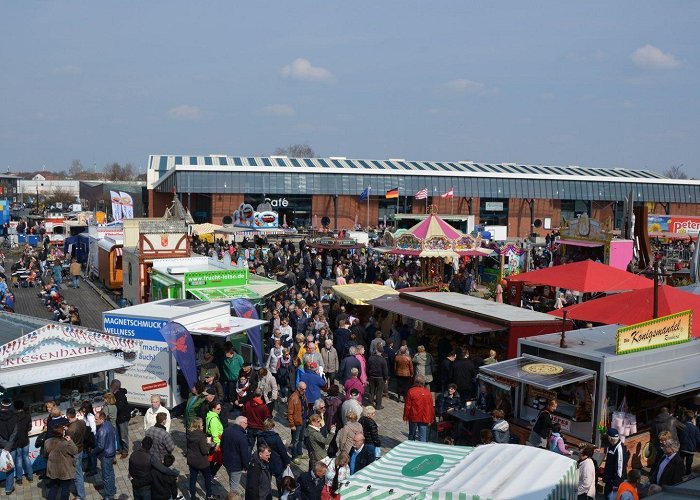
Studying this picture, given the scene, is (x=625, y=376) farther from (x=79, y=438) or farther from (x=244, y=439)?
(x=79, y=438)

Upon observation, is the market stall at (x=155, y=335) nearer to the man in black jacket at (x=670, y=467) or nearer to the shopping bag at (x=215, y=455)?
the shopping bag at (x=215, y=455)

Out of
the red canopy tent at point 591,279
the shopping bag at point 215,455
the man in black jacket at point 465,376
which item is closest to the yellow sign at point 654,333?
the man in black jacket at point 465,376

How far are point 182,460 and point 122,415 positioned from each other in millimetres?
1091

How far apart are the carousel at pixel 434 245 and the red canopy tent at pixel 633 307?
37.7 ft

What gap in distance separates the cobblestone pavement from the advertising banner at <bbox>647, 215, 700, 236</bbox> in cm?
3368

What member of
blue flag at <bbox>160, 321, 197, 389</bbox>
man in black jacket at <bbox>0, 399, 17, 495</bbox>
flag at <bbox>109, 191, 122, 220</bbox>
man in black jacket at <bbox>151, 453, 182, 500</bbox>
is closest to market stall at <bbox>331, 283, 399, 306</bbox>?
blue flag at <bbox>160, 321, 197, 389</bbox>

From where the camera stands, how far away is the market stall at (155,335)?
11.2m

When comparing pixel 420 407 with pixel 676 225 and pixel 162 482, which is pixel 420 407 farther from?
pixel 676 225

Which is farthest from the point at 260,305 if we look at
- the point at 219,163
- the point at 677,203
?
the point at 677,203

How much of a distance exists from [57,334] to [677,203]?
6012 cm

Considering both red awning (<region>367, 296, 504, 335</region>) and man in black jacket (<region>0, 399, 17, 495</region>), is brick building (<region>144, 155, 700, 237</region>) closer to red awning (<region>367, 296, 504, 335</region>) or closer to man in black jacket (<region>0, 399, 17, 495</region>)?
red awning (<region>367, 296, 504, 335</region>)

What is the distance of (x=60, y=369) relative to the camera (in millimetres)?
9883

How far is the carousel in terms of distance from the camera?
24.0 metres

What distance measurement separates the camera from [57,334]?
32.8 feet
